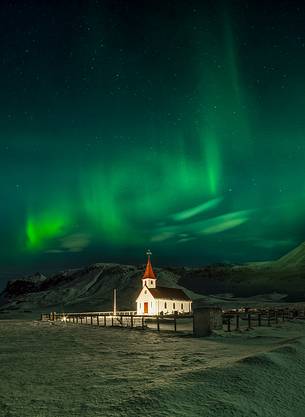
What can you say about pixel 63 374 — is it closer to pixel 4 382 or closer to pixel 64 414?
pixel 4 382

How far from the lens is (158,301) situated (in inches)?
2825

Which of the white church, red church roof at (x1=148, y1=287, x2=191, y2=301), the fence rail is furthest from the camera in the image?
red church roof at (x1=148, y1=287, x2=191, y2=301)

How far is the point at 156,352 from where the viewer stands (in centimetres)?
2206

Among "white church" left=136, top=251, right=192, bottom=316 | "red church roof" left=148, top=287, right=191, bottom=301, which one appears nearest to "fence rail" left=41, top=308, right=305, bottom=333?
"white church" left=136, top=251, right=192, bottom=316

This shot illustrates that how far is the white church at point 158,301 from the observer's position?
71.6 m

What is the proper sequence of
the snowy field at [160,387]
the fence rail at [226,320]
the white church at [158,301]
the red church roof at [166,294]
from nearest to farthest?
the snowy field at [160,387] < the fence rail at [226,320] < the white church at [158,301] < the red church roof at [166,294]

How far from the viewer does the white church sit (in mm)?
71625

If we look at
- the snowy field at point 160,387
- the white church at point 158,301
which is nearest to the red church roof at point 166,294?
the white church at point 158,301

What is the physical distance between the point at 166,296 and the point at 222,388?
63132mm

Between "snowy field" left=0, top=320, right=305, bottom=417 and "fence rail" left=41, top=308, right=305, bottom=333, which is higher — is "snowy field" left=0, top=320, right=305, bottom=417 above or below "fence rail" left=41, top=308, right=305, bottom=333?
above

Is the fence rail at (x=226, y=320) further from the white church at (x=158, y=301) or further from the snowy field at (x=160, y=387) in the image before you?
the snowy field at (x=160, y=387)

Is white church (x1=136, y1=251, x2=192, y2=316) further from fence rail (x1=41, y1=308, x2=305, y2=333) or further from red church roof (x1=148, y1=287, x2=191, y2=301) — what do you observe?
fence rail (x1=41, y1=308, x2=305, y2=333)

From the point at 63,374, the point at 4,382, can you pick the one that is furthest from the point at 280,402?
the point at 4,382

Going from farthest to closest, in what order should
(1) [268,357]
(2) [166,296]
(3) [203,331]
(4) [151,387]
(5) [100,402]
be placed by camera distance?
(2) [166,296], (3) [203,331], (1) [268,357], (4) [151,387], (5) [100,402]
